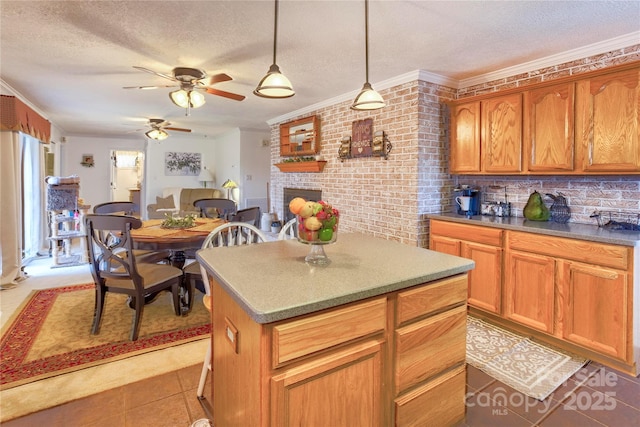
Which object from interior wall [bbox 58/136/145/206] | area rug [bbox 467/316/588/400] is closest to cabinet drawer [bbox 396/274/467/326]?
area rug [bbox 467/316/588/400]

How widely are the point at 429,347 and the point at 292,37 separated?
2.35 m

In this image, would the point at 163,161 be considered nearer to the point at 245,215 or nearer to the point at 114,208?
the point at 114,208

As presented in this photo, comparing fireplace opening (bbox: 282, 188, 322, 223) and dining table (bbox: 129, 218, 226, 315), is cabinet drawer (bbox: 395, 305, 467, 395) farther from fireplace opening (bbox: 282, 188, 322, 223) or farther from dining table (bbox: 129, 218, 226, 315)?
fireplace opening (bbox: 282, 188, 322, 223)

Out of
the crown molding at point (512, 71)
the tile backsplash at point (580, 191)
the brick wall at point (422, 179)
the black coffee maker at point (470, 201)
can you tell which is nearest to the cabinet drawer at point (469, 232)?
the brick wall at point (422, 179)

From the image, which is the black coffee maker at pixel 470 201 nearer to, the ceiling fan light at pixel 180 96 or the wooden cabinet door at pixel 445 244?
the wooden cabinet door at pixel 445 244

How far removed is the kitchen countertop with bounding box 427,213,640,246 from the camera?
2.23 meters

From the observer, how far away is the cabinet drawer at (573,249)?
2207 millimetres

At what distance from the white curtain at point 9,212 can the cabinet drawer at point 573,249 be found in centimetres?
521

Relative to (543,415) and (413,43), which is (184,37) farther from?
(543,415)

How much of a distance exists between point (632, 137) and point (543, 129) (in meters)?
0.58

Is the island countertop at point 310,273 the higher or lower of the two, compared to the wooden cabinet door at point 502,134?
lower

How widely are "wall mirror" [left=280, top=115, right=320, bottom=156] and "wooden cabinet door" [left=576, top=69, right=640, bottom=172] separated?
3.15m

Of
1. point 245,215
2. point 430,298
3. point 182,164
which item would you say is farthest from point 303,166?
point 182,164

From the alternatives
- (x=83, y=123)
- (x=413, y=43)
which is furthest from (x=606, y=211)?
(x=83, y=123)
